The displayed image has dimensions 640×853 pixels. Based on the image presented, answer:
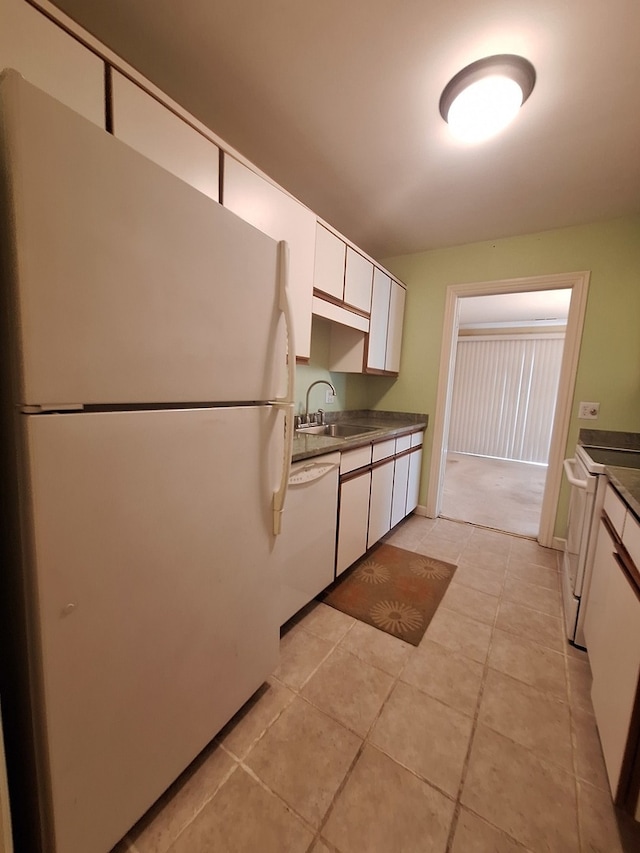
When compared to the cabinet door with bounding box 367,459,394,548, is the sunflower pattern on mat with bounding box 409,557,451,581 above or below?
below

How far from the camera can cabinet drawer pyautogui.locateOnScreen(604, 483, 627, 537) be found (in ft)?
4.01

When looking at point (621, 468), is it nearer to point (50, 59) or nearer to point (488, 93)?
point (488, 93)

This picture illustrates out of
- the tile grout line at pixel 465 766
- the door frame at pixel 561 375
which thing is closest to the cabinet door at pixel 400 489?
the door frame at pixel 561 375

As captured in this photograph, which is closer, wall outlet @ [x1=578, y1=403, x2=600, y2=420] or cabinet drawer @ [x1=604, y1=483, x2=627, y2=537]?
cabinet drawer @ [x1=604, y1=483, x2=627, y2=537]

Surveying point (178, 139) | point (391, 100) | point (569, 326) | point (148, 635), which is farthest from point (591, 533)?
point (178, 139)

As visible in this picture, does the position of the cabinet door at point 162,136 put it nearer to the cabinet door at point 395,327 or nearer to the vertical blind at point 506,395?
the cabinet door at point 395,327

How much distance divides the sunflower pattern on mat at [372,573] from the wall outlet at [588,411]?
1871mm

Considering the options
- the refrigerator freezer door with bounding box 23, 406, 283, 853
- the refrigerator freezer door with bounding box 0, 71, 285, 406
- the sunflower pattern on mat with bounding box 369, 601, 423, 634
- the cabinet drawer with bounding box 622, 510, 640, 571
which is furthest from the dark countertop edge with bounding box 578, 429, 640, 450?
the refrigerator freezer door with bounding box 0, 71, 285, 406

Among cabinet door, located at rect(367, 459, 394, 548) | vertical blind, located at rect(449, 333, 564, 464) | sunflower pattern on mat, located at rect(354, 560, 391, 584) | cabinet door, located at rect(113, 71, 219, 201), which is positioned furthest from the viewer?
vertical blind, located at rect(449, 333, 564, 464)

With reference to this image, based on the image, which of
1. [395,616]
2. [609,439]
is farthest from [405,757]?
[609,439]

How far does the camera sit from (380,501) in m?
2.44

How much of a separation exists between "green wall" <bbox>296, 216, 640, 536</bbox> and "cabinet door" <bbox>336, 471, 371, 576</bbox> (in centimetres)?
86

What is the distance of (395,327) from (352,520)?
73.0 inches

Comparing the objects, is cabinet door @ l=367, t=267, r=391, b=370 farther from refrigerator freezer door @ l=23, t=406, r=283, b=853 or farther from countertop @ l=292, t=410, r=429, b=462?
refrigerator freezer door @ l=23, t=406, r=283, b=853
